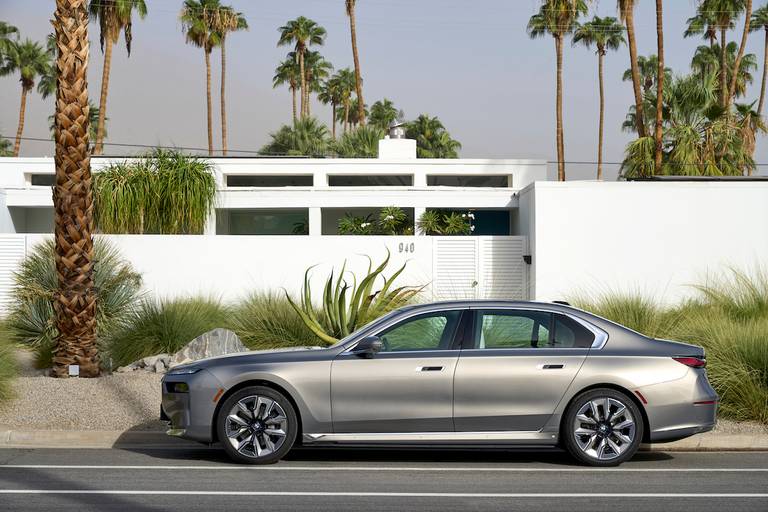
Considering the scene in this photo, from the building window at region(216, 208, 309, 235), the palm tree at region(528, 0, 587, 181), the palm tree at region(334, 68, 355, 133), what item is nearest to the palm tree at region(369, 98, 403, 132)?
the palm tree at region(334, 68, 355, 133)

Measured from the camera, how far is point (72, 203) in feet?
48.9

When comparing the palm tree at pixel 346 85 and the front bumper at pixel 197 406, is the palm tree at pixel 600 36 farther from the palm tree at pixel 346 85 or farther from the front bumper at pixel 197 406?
the front bumper at pixel 197 406

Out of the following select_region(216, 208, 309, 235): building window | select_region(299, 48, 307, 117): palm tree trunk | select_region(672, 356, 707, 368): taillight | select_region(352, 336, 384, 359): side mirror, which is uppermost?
select_region(299, 48, 307, 117): palm tree trunk

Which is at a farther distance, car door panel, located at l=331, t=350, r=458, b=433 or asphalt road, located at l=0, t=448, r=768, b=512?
car door panel, located at l=331, t=350, r=458, b=433

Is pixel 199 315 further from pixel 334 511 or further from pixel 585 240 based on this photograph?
pixel 334 511

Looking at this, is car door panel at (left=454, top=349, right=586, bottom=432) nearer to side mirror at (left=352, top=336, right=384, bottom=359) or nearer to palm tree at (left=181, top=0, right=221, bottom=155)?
side mirror at (left=352, top=336, right=384, bottom=359)

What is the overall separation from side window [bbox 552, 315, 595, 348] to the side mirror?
1.71m

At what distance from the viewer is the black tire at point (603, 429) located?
9578 mm

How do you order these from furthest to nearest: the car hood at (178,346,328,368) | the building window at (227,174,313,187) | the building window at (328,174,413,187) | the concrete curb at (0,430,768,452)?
the building window at (328,174,413,187), the building window at (227,174,313,187), the concrete curb at (0,430,768,452), the car hood at (178,346,328,368)

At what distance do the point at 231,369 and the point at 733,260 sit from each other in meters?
16.2

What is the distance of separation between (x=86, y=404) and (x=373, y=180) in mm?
25376

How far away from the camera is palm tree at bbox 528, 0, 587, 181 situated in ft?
160

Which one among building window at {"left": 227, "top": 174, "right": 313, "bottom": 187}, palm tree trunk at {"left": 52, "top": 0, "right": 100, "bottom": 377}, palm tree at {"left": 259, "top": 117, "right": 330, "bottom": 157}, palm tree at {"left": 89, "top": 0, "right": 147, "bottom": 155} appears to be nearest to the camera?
palm tree trunk at {"left": 52, "top": 0, "right": 100, "bottom": 377}

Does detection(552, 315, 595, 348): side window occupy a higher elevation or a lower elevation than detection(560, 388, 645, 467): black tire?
higher
